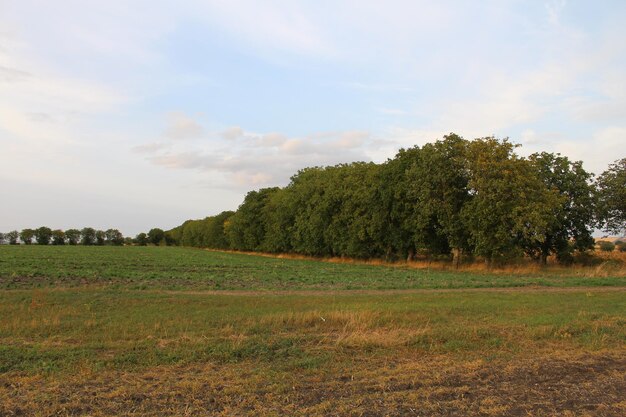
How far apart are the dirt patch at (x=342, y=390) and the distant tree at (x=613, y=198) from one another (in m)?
38.3

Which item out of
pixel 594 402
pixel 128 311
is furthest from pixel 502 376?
pixel 128 311

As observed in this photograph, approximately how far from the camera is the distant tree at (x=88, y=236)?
174 metres

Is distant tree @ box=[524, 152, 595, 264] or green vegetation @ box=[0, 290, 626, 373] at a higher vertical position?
distant tree @ box=[524, 152, 595, 264]

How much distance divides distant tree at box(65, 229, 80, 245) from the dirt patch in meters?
180

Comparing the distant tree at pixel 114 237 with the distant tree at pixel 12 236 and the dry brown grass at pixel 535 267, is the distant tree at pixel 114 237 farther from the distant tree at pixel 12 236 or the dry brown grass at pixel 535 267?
the dry brown grass at pixel 535 267

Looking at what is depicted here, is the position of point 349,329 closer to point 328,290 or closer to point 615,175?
point 328,290

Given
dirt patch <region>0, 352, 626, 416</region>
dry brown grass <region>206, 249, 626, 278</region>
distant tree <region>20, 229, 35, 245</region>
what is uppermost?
distant tree <region>20, 229, 35, 245</region>

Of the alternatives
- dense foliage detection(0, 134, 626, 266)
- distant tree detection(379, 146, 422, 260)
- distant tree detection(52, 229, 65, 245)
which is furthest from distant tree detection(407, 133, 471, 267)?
distant tree detection(52, 229, 65, 245)

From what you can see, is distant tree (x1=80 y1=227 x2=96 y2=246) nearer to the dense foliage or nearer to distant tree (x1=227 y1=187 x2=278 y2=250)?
distant tree (x1=227 y1=187 x2=278 y2=250)

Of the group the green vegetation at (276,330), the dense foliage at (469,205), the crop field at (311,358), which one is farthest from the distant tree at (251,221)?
the crop field at (311,358)

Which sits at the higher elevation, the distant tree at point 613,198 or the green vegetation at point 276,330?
the distant tree at point 613,198

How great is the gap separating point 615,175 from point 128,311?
42.4 meters

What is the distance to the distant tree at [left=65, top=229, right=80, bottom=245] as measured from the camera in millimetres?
169125

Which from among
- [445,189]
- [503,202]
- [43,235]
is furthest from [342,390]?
[43,235]
